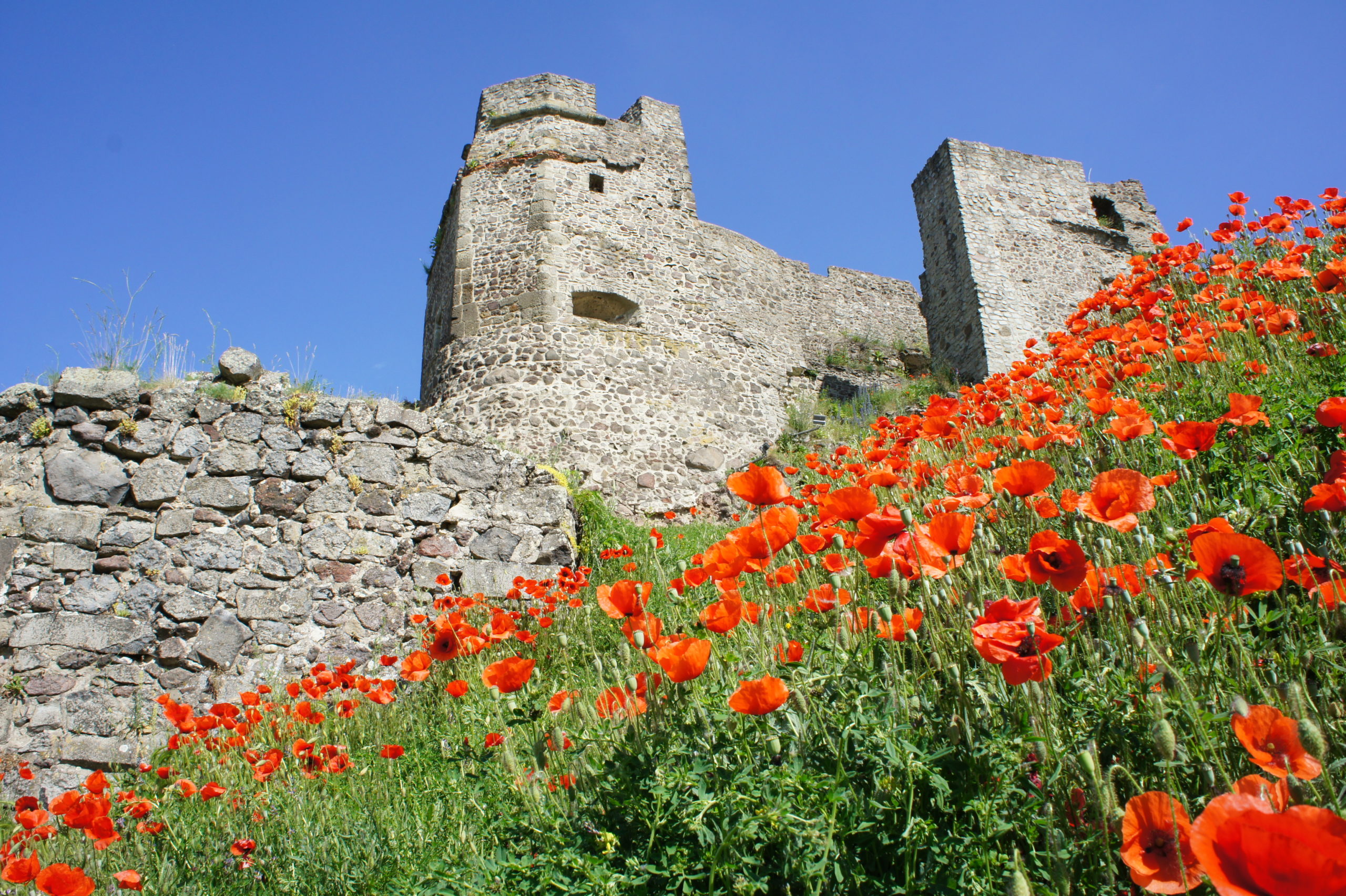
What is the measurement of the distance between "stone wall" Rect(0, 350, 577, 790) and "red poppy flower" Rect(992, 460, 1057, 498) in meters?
3.80

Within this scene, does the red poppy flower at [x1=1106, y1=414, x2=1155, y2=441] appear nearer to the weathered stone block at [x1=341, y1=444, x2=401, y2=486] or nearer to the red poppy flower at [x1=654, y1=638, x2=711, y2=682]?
the red poppy flower at [x1=654, y1=638, x2=711, y2=682]

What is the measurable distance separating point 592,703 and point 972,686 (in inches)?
52.8

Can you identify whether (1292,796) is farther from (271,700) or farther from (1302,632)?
(271,700)

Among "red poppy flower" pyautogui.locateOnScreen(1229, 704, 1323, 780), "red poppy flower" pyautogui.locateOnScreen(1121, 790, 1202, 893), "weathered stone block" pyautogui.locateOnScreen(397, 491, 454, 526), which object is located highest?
"weathered stone block" pyautogui.locateOnScreen(397, 491, 454, 526)

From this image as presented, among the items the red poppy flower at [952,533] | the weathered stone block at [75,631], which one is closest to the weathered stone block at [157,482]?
the weathered stone block at [75,631]

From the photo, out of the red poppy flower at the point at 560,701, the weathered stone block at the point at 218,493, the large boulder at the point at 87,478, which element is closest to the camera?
the red poppy flower at the point at 560,701

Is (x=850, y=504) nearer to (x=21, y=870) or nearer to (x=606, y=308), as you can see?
(x=21, y=870)

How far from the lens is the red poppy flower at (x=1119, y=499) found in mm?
1392

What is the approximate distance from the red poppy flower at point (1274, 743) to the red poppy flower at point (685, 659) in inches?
33.5

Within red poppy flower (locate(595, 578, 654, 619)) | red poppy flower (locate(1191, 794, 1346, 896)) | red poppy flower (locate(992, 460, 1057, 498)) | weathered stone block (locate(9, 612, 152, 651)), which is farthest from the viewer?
weathered stone block (locate(9, 612, 152, 651))

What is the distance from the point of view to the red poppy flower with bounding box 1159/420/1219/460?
5.51ft

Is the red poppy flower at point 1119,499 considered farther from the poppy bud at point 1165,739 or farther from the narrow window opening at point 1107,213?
the narrow window opening at point 1107,213

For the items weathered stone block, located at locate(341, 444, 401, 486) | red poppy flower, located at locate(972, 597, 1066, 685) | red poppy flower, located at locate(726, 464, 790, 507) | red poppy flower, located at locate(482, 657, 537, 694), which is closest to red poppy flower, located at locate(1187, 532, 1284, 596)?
red poppy flower, located at locate(972, 597, 1066, 685)

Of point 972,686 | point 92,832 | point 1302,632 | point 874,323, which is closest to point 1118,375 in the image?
point 1302,632
